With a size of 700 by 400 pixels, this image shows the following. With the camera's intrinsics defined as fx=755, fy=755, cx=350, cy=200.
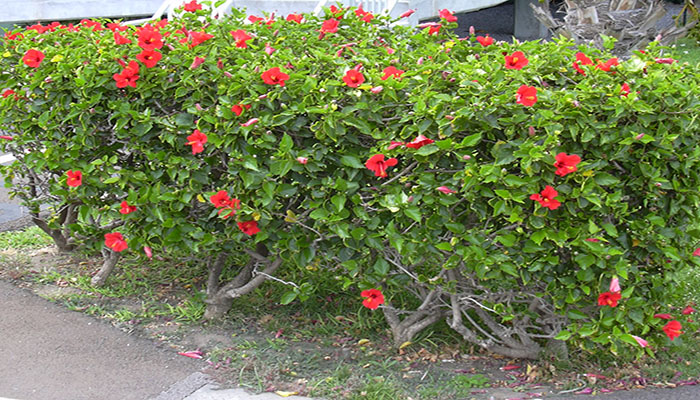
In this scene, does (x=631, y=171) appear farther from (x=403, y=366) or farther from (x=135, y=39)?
(x=135, y=39)

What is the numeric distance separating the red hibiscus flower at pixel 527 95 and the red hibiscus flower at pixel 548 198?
33 centimetres

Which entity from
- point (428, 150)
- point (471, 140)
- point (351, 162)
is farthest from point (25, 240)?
point (471, 140)

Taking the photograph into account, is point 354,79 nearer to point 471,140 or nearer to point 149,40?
point 471,140

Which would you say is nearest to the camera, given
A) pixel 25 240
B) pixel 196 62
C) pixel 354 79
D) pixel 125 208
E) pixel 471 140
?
pixel 471 140

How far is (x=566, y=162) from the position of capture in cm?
284

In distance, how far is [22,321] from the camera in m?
3.98

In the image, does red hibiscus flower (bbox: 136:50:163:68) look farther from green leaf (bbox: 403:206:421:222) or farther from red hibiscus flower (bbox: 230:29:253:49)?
green leaf (bbox: 403:206:421:222)

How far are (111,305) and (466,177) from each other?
7.32 feet

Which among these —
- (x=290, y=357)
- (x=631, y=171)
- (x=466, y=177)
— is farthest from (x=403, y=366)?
(x=631, y=171)

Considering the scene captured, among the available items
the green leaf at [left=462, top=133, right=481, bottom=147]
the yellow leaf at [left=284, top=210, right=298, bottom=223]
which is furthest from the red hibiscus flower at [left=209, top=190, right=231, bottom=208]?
the green leaf at [left=462, top=133, right=481, bottom=147]

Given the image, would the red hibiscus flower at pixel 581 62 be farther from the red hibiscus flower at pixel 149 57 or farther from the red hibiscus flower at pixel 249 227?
the red hibiscus flower at pixel 149 57

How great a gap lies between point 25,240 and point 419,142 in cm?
340

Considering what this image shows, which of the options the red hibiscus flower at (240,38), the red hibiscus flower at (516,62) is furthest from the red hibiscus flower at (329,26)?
the red hibiscus flower at (516,62)

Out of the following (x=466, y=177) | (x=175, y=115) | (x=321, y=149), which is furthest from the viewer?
(x=175, y=115)
